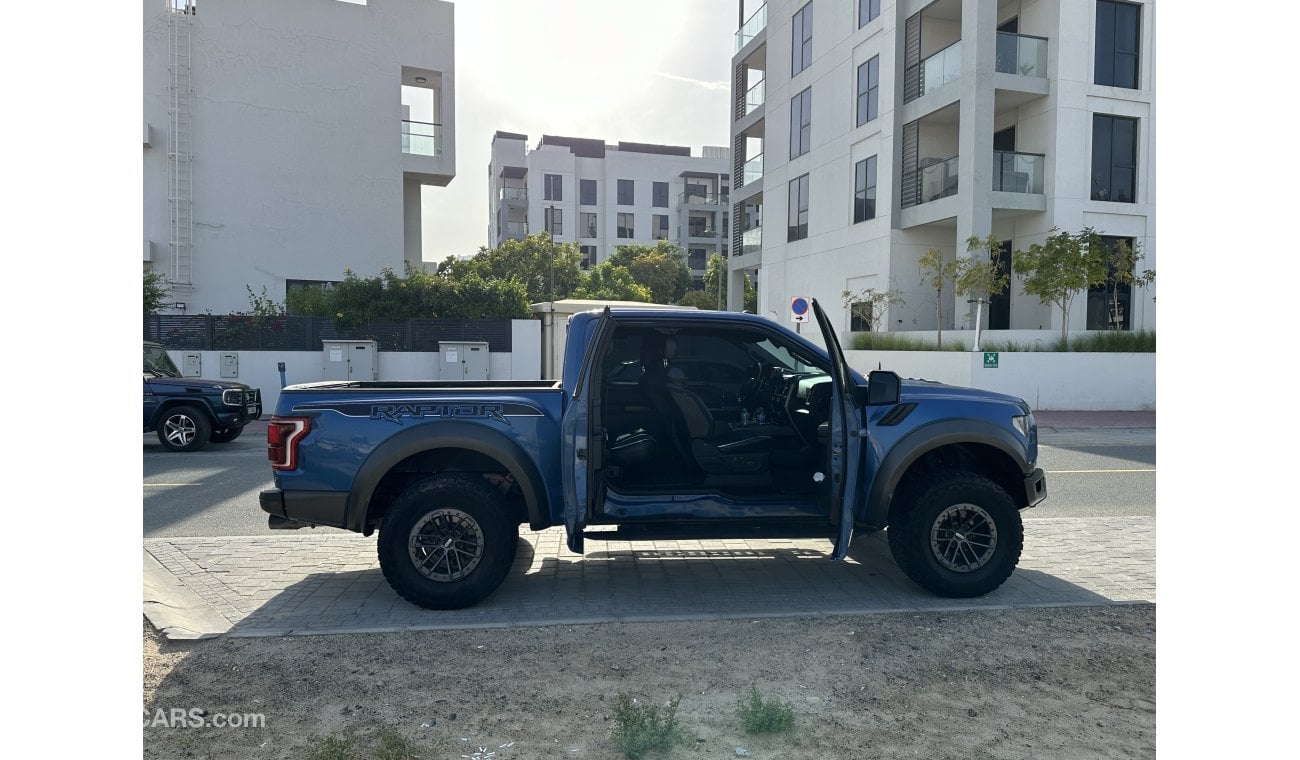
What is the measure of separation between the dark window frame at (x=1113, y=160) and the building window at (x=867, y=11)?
7.80 m

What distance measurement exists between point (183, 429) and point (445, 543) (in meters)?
9.62

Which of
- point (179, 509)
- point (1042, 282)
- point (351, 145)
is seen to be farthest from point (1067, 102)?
point (179, 509)

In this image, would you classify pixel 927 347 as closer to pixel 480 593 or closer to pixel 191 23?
pixel 480 593

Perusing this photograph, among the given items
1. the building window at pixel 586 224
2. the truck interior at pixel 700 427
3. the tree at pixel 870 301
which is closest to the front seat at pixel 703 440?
the truck interior at pixel 700 427

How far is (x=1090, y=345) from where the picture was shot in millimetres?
20266

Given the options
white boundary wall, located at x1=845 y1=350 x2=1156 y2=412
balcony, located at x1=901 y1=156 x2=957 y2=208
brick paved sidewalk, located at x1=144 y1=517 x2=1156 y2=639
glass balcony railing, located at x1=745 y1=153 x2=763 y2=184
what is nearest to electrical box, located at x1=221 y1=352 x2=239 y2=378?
brick paved sidewalk, located at x1=144 y1=517 x2=1156 y2=639

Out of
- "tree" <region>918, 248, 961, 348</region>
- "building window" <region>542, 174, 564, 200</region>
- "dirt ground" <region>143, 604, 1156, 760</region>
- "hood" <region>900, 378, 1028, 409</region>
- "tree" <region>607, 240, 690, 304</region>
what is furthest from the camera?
"building window" <region>542, 174, 564, 200</region>

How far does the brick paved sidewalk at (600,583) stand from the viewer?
16.7 ft

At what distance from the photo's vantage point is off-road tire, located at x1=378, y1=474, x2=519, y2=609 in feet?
16.7

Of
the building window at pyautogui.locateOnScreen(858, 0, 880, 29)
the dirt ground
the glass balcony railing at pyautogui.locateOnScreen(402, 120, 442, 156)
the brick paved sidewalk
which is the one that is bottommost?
the dirt ground

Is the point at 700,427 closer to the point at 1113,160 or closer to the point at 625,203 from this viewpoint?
the point at 1113,160

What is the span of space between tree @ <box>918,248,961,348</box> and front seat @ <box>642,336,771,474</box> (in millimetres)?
17177

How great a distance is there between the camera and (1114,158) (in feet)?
77.4

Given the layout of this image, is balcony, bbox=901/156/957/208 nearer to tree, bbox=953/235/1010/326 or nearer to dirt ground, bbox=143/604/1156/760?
tree, bbox=953/235/1010/326
